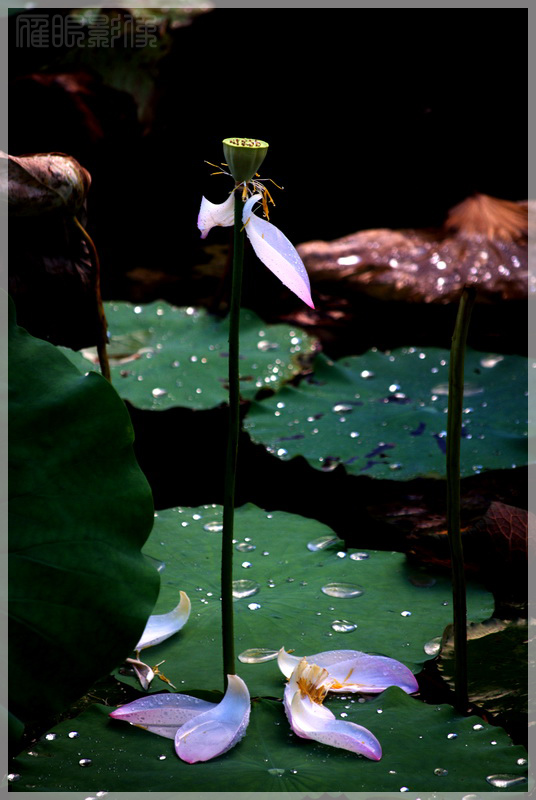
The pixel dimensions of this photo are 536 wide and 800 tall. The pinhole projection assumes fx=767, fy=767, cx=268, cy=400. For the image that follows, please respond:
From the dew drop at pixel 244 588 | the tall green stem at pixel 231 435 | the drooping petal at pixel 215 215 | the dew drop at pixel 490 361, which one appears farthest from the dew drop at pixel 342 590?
the dew drop at pixel 490 361

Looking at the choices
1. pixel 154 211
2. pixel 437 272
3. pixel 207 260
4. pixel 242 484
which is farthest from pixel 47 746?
pixel 154 211

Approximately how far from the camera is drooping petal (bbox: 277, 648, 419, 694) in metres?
0.90

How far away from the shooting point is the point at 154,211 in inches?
141

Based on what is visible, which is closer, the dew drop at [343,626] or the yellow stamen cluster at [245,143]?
the yellow stamen cluster at [245,143]

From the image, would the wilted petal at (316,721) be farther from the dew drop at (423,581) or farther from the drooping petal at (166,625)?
the dew drop at (423,581)

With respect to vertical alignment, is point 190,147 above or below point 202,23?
below

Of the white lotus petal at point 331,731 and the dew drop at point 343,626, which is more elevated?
the white lotus petal at point 331,731

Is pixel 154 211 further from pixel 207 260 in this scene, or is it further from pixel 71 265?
pixel 71 265

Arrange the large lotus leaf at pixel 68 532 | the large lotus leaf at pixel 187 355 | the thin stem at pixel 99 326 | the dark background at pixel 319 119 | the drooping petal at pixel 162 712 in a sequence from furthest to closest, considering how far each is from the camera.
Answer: the dark background at pixel 319 119
the large lotus leaf at pixel 187 355
the thin stem at pixel 99 326
the drooping petal at pixel 162 712
the large lotus leaf at pixel 68 532

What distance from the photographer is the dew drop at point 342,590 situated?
45.4 inches

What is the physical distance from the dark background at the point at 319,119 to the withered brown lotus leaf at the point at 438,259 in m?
0.35

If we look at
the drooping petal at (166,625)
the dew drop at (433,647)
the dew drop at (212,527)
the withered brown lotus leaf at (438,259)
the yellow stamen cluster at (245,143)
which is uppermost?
the yellow stamen cluster at (245,143)

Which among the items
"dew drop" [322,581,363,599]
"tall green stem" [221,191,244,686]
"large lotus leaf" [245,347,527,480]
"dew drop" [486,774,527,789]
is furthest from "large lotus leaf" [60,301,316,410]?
"dew drop" [486,774,527,789]

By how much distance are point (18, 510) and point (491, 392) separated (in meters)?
1.41
